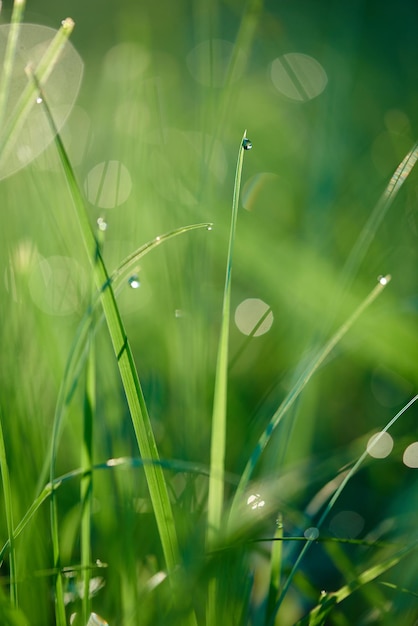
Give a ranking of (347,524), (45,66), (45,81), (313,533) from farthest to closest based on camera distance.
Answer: (45,81)
(347,524)
(45,66)
(313,533)

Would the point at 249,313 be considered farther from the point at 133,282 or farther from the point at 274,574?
the point at 274,574

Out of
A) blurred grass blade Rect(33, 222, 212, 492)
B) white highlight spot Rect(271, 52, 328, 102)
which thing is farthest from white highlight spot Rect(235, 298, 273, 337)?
white highlight spot Rect(271, 52, 328, 102)

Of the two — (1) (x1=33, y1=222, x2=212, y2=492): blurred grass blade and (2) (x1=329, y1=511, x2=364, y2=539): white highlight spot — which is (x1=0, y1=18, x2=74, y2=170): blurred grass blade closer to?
(1) (x1=33, y1=222, x2=212, y2=492): blurred grass blade

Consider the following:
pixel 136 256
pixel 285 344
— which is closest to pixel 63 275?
pixel 285 344

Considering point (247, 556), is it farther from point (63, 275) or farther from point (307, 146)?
point (307, 146)

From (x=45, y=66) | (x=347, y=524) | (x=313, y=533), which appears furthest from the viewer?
(x=347, y=524)

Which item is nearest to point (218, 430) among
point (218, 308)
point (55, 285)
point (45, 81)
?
point (55, 285)
